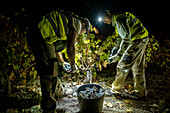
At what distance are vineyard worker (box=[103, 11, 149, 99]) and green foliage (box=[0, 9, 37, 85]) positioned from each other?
2.43 meters

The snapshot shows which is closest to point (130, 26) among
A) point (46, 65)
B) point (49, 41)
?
point (49, 41)

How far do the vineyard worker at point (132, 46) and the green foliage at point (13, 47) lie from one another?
7.99ft

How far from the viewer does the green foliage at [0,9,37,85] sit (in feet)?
9.67

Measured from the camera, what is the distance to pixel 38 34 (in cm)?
215

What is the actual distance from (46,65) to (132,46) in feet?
7.30

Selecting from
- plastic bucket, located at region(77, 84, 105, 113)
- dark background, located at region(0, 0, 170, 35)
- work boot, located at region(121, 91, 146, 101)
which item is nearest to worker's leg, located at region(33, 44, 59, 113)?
plastic bucket, located at region(77, 84, 105, 113)

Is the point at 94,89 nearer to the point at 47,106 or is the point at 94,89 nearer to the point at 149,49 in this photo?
the point at 47,106

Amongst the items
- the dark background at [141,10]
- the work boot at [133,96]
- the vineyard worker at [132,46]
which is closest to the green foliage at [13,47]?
the vineyard worker at [132,46]

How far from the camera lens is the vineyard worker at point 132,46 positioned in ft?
9.83

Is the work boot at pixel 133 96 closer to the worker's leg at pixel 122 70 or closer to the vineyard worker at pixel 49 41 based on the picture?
the worker's leg at pixel 122 70

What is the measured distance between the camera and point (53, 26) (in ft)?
6.94

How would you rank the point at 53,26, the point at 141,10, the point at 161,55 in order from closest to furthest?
the point at 53,26, the point at 161,55, the point at 141,10

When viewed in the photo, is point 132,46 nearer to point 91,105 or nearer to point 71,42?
point 71,42

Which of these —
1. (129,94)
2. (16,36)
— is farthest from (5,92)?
(129,94)
